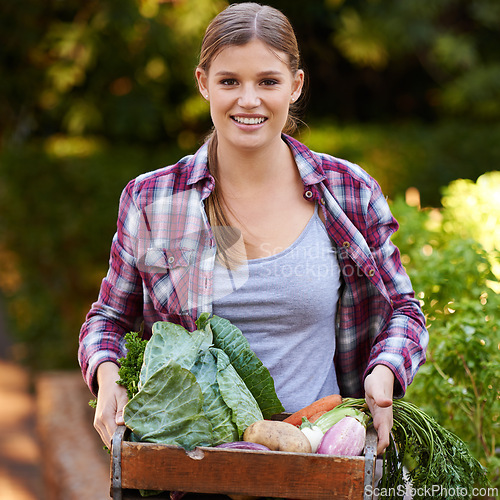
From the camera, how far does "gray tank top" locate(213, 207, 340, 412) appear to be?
1.95m

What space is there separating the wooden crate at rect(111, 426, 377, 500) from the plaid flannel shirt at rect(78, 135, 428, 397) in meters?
0.43

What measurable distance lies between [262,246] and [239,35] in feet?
1.83

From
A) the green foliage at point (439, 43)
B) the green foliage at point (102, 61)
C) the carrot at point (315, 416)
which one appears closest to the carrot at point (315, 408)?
the carrot at point (315, 416)

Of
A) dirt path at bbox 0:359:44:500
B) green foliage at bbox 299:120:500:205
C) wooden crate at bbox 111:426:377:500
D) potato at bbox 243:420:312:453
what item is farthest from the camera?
green foliage at bbox 299:120:500:205

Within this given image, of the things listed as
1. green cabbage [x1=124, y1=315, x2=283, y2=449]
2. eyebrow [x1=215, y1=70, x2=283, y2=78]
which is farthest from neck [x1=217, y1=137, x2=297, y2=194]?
green cabbage [x1=124, y1=315, x2=283, y2=449]

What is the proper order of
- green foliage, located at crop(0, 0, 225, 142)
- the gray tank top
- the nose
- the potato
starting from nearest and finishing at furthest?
the potato < the nose < the gray tank top < green foliage, located at crop(0, 0, 225, 142)

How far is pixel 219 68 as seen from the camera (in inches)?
73.8

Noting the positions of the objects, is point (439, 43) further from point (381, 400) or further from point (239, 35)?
point (381, 400)

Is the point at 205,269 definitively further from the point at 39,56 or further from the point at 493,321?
the point at 39,56

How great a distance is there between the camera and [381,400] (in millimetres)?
1726

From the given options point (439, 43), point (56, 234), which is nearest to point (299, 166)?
point (56, 234)

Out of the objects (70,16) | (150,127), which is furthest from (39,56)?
(150,127)

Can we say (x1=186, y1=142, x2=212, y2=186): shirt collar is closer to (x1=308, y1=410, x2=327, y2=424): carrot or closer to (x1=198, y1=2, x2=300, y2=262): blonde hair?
(x1=198, y1=2, x2=300, y2=262): blonde hair

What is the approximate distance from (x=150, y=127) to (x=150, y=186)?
4.96 m
